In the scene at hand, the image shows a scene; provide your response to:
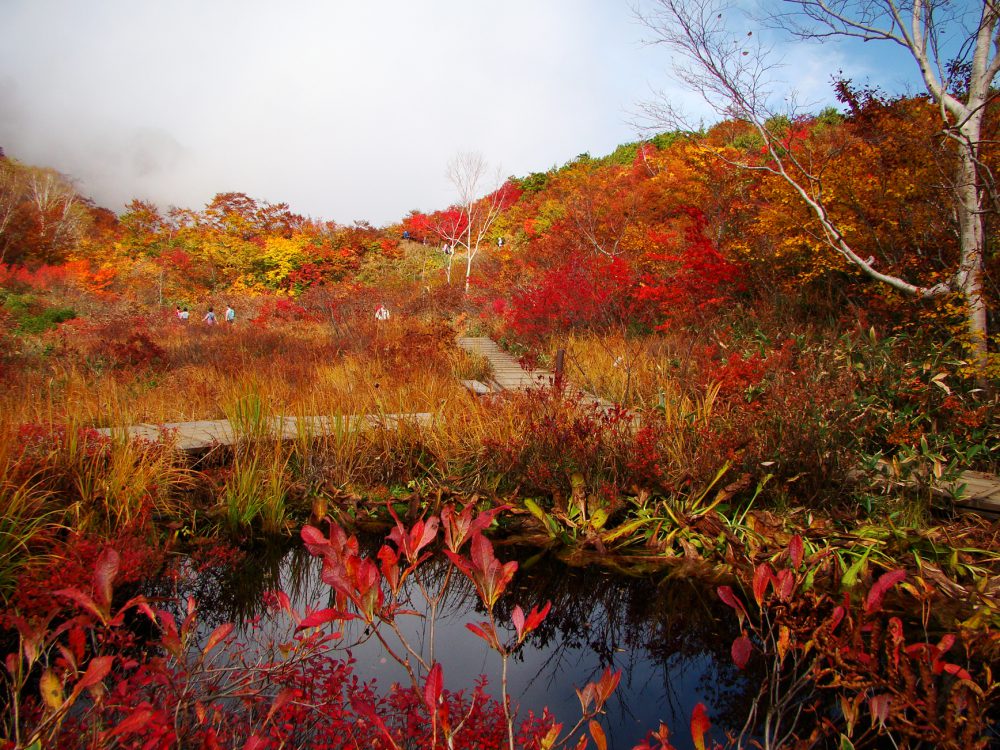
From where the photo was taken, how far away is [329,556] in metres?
1.12

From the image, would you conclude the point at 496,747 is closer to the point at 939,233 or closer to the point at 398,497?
the point at 398,497

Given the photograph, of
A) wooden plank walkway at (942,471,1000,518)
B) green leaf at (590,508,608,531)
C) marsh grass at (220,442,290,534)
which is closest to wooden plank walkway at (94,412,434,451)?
marsh grass at (220,442,290,534)

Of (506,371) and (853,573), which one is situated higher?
(506,371)

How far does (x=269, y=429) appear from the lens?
4.09 metres

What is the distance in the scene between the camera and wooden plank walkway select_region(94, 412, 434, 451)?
3969mm

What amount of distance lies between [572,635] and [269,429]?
8.70 ft

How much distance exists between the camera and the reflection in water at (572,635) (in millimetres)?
2244

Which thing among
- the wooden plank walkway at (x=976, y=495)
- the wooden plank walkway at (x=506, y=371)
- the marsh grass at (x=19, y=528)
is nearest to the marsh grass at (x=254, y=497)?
the marsh grass at (x=19, y=528)

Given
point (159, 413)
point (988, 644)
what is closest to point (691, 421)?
point (988, 644)

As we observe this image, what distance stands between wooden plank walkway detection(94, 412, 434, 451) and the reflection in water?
0.90 meters

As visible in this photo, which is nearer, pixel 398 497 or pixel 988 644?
pixel 988 644

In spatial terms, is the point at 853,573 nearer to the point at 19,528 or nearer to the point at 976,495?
the point at 976,495

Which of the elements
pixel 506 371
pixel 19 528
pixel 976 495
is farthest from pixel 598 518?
pixel 506 371

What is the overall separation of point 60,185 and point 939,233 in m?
37.1
